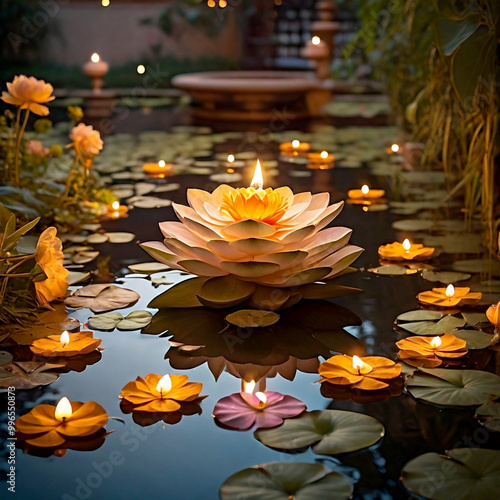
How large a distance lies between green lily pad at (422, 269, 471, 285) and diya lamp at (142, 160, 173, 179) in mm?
1518

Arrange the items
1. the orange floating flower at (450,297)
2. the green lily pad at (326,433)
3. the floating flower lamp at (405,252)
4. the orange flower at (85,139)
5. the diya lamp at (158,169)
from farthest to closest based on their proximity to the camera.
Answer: the diya lamp at (158,169)
the orange flower at (85,139)
the floating flower lamp at (405,252)
the orange floating flower at (450,297)
the green lily pad at (326,433)

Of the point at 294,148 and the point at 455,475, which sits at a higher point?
the point at 294,148

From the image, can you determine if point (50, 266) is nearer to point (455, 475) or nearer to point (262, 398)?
point (262, 398)

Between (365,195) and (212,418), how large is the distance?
1.59m

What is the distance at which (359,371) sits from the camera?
4.24ft

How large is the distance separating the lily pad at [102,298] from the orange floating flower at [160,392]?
40 cm

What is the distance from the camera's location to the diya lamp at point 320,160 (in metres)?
3.27

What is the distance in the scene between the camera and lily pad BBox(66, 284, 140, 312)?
5.33 feet

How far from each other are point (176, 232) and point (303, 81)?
12.2ft

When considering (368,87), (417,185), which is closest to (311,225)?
(417,185)

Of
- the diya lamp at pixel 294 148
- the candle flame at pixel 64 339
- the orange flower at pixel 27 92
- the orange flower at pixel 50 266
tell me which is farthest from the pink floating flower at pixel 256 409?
the diya lamp at pixel 294 148

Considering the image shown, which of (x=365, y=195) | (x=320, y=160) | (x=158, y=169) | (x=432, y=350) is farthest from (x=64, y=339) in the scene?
(x=320, y=160)

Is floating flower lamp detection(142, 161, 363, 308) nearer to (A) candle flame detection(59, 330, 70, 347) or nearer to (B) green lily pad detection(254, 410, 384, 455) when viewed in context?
(A) candle flame detection(59, 330, 70, 347)

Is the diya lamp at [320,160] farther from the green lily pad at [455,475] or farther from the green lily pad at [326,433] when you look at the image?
the green lily pad at [455,475]
